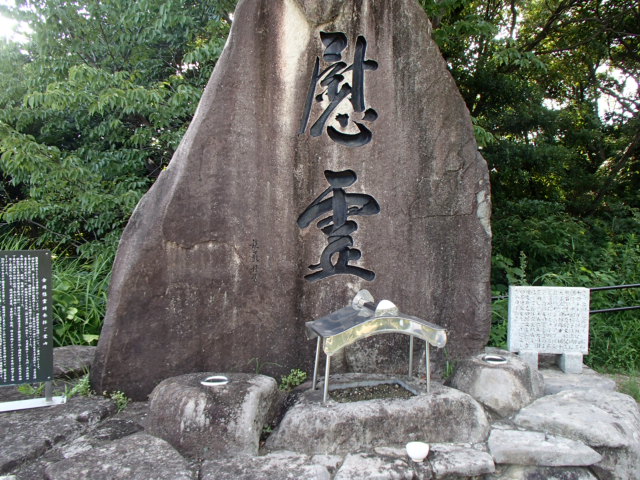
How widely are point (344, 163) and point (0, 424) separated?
2898 millimetres

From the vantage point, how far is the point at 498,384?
3447mm

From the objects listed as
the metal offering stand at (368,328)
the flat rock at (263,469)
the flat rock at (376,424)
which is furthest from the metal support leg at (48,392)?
the metal offering stand at (368,328)

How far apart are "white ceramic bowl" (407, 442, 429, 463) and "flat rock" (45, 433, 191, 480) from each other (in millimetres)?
1177

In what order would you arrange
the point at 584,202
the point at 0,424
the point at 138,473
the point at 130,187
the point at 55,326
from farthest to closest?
the point at 584,202 < the point at 130,187 < the point at 55,326 < the point at 0,424 < the point at 138,473

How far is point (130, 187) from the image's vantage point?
21.3ft

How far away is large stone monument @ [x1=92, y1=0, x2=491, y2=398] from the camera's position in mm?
3488

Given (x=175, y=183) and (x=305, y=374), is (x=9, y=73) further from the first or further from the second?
(x=305, y=374)

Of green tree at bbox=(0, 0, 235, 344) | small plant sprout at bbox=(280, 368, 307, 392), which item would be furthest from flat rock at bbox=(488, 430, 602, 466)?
green tree at bbox=(0, 0, 235, 344)

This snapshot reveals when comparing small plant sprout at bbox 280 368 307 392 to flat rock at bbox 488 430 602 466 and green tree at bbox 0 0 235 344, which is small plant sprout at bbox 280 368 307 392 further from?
green tree at bbox 0 0 235 344

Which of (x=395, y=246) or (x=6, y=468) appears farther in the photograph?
(x=395, y=246)

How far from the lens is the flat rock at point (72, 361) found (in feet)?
12.3

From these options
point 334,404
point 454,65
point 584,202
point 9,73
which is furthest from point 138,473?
point 584,202

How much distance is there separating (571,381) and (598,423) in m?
1.38

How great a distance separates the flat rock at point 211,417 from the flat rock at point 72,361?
110 cm
